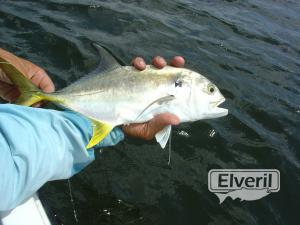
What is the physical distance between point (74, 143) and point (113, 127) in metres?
0.41

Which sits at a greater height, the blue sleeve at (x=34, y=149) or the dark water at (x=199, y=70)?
the blue sleeve at (x=34, y=149)

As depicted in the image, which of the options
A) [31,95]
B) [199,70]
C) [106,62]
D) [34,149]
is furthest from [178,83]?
[199,70]

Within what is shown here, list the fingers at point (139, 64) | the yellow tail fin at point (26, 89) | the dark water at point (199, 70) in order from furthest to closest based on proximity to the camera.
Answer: the dark water at point (199, 70) < the fingers at point (139, 64) < the yellow tail fin at point (26, 89)

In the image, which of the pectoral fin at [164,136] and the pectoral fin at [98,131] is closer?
the pectoral fin at [98,131]

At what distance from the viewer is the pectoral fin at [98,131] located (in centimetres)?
291

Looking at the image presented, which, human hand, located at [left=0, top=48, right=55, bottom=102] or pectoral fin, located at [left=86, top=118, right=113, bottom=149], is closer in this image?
pectoral fin, located at [left=86, top=118, right=113, bottom=149]

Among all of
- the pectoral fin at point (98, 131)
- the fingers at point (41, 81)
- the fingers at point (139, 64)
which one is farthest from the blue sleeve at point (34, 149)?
the fingers at point (41, 81)

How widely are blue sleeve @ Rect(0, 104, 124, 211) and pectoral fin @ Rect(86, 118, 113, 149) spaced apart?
0.06 metres

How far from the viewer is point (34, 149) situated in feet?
7.90

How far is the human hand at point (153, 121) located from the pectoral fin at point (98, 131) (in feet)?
1.17

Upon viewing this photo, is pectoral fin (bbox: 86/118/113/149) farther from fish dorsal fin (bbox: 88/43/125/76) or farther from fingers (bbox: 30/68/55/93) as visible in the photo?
fingers (bbox: 30/68/55/93)

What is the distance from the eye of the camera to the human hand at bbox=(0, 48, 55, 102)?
373 cm

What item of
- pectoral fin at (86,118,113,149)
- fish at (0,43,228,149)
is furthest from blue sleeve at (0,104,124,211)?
fish at (0,43,228,149)

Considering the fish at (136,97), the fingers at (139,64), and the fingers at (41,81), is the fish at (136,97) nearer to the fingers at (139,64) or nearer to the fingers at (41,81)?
the fingers at (139,64)
